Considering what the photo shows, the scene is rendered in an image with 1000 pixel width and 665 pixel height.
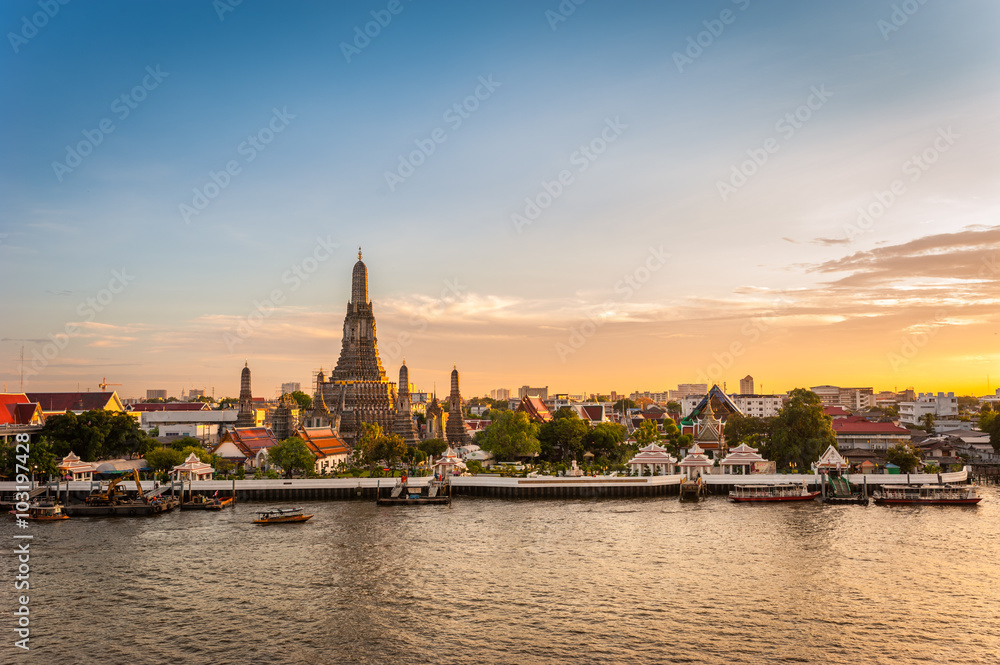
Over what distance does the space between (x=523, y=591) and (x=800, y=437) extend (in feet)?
159

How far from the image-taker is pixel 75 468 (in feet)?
241

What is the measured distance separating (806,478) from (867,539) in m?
21.7

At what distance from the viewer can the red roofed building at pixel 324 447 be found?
85.1m

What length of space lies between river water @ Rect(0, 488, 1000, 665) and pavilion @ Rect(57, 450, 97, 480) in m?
22.2

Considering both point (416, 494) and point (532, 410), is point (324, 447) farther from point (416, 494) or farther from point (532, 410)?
point (532, 410)

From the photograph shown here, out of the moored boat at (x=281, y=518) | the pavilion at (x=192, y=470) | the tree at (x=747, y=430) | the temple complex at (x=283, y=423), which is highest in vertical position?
the temple complex at (x=283, y=423)

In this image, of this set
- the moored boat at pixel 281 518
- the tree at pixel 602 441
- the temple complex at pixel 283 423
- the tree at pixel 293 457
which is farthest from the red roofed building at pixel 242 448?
the tree at pixel 602 441

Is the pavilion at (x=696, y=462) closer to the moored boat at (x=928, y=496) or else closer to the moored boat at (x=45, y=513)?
the moored boat at (x=928, y=496)

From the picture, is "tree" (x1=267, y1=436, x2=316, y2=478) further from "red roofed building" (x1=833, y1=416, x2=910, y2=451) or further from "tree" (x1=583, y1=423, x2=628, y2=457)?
"red roofed building" (x1=833, y1=416, x2=910, y2=451)

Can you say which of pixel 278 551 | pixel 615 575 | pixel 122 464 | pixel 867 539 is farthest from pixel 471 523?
pixel 122 464

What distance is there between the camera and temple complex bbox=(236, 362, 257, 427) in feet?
389

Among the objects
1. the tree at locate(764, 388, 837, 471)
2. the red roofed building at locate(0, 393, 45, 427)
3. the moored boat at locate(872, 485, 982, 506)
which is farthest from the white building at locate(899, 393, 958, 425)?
the red roofed building at locate(0, 393, 45, 427)

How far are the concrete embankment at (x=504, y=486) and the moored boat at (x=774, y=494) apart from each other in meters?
1.99

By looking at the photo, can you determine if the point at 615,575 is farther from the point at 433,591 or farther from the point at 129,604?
the point at 129,604
